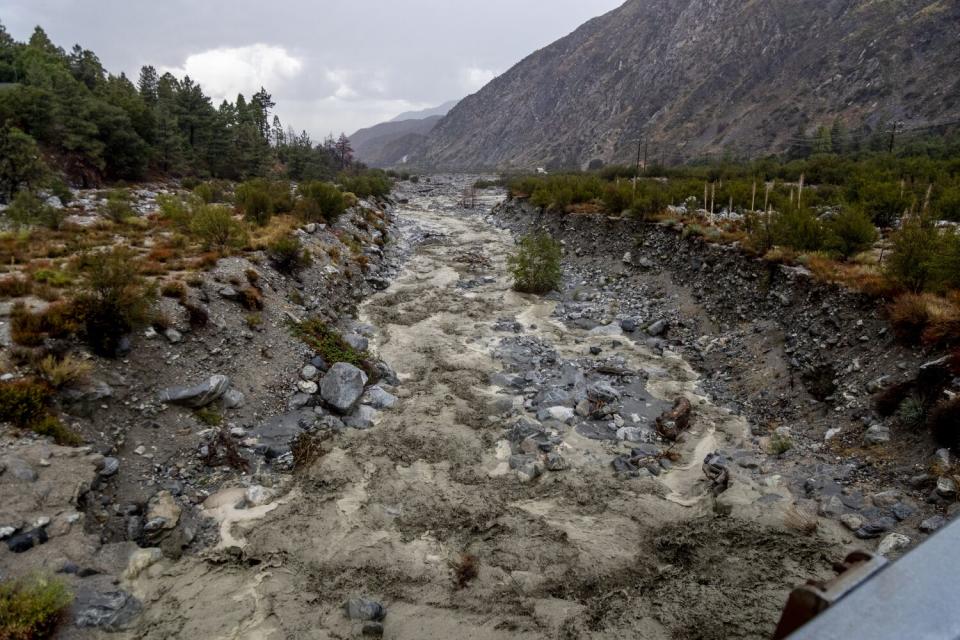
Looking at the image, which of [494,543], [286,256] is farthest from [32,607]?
[286,256]

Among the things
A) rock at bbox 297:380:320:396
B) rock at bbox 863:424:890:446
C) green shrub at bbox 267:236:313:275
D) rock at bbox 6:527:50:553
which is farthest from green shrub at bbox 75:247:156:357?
rock at bbox 863:424:890:446

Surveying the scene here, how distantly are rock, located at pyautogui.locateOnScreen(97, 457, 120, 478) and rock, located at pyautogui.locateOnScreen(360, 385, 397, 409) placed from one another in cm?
429

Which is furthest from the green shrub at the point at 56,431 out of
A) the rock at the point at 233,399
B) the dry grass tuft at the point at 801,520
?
the dry grass tuft at the point at 801,520

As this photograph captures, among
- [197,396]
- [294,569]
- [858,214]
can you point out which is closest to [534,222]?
[858,214]

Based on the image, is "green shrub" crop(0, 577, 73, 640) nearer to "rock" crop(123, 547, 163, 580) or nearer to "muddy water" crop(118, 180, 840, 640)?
"rock" crop(123, 547, 163, 580)

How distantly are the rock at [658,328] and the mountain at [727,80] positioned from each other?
231 feet

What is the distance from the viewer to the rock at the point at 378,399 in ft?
33.8

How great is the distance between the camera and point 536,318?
16203mm

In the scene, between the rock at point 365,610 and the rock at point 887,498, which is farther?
the rock at point 887,498

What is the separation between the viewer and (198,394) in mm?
8695

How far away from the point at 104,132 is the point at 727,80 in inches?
4427

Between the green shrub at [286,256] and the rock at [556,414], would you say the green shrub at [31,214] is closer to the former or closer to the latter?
the green shrub at [286,256]

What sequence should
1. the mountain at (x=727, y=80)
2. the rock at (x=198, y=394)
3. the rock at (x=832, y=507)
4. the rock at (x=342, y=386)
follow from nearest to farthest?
the rock at (x=832, y=507)
the rock at (x=198, y=394)
the rock at (x=342, y=386)
the mountain at (x=727, y=80)

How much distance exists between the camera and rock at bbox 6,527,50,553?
546cm
